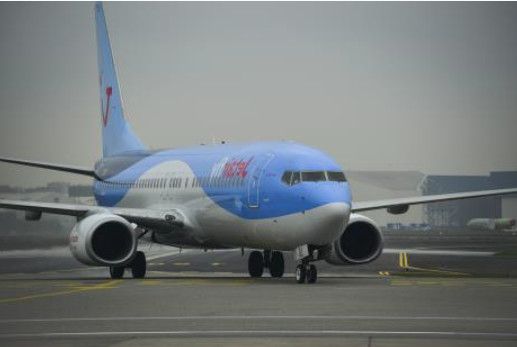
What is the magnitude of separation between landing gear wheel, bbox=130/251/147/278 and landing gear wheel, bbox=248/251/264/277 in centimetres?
367


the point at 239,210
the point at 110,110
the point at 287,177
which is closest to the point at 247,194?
the point at 239,210

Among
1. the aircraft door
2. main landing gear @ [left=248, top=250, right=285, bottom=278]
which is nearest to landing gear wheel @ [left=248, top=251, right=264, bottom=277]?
main landing gear @ [left=248, top=250, right=285, bottom=278]

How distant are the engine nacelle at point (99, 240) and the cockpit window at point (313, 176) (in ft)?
22.5

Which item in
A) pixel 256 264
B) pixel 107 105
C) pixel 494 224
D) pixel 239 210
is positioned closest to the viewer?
pixel 239 210

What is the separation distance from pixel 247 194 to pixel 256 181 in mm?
545

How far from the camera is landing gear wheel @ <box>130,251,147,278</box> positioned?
38.3 meters

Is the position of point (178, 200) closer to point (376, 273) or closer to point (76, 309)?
point (376, 273)

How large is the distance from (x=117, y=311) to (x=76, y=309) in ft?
3.53

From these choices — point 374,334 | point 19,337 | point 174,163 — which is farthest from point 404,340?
point 174,163

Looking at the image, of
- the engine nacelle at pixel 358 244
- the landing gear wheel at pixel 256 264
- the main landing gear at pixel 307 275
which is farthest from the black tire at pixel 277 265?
the main landing gear at pixel 307 275

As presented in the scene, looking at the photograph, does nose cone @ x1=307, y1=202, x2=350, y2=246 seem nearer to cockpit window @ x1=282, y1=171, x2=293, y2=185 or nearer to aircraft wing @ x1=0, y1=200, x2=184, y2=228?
cockpit window @ x1=282, y1=171, x2=293, y2=185

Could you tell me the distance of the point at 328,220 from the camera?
103 ft

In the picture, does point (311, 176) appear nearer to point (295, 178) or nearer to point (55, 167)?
point (295, 178)

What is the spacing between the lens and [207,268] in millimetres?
45250
